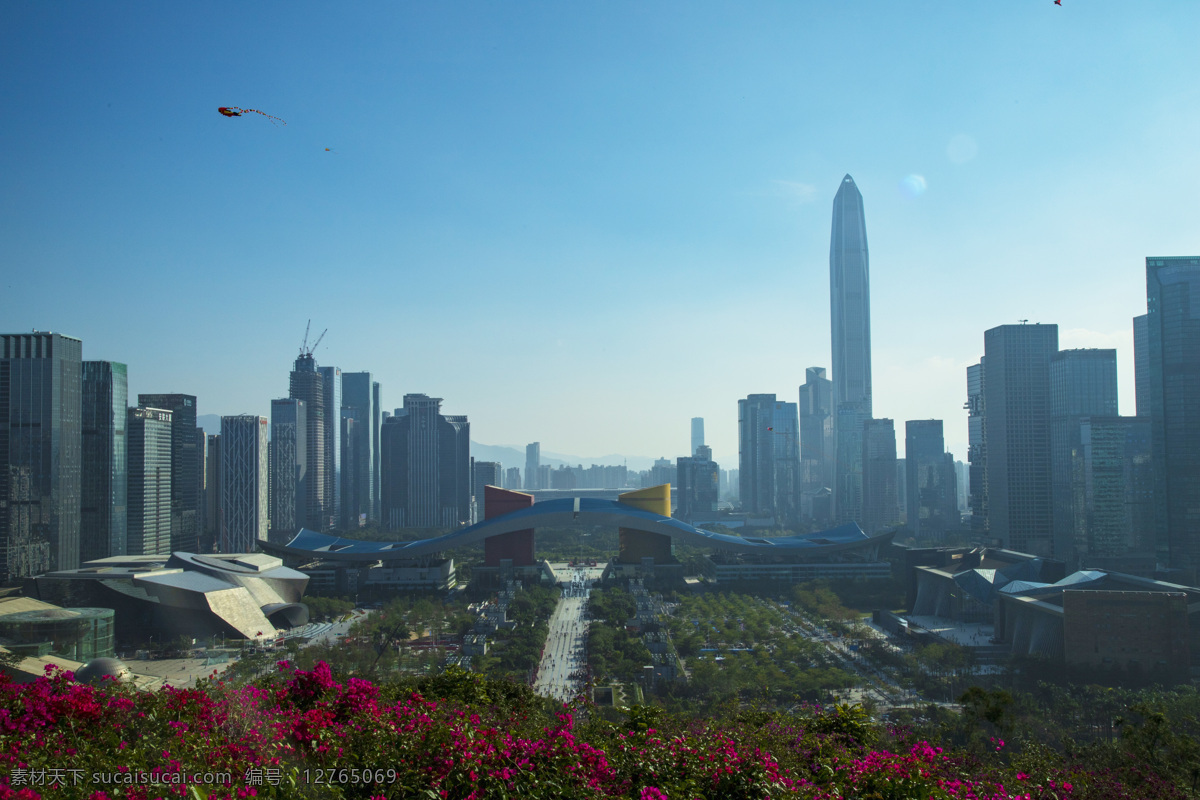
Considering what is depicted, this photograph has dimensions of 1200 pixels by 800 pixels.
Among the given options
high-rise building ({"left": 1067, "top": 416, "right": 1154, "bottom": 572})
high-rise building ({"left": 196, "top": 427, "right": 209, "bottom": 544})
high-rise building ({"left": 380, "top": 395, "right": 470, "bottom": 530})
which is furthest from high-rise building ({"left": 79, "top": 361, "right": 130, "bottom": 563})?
high-rise building ({"left": 1067, "top": 416, "right": 1154, "bottom": 572})

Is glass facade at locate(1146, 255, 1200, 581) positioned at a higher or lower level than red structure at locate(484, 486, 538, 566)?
higher

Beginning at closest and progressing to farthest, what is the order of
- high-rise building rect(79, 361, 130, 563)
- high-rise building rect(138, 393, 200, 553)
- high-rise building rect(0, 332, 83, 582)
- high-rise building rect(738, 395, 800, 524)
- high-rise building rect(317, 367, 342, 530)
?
high-rise building rect(0, 332, 83, 582) → high-rise building rect(79, 361, 130, 563) → high-rise building rect(138, 393, 200, 553) → high-rise building rect(317, 367, 342, 530) → high-rise building rect(738, 395, 800, 524)

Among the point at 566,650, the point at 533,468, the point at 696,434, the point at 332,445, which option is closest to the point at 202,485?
the point at 332,445

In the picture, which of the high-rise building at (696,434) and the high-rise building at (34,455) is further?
the high-rise building at (696,434)

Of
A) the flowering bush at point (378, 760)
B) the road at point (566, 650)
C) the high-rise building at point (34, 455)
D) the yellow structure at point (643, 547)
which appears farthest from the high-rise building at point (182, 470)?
the flowering bush at point (378, 760)

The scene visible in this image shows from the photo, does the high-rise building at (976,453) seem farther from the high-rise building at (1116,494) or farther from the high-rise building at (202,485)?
the high-rise building at (202,485)

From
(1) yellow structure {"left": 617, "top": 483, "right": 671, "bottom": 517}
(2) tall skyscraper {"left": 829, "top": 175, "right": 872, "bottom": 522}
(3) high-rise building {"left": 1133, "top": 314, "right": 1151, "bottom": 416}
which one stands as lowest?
(1) yellow structure {"left": 617, "top": 483, "right": 671, "bottom": 517}

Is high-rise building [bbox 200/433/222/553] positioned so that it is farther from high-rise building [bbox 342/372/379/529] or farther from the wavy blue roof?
the wavy blue roof
